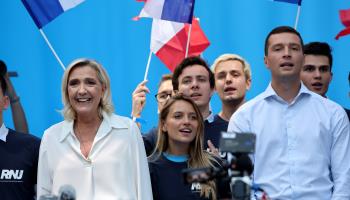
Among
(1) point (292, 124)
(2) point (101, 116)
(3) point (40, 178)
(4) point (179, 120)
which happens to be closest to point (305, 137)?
(1) point (292, 124)

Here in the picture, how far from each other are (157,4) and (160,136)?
1.73 metres

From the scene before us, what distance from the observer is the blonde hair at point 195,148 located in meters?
5.14

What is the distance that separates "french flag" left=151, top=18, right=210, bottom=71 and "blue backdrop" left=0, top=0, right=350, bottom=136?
30 cm

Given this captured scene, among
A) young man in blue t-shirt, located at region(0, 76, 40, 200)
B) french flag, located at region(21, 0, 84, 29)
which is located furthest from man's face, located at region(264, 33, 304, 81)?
french flag, located at region(21, 0, 84, 29)

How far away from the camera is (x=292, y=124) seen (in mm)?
5121

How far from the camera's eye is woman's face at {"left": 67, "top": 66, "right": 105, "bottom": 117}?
5086 millimetres

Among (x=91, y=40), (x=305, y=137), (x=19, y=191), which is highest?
(x=91, y=40)

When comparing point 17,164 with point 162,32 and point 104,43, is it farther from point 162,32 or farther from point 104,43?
point 104,43

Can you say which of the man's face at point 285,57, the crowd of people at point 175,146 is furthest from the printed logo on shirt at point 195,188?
the man's face at point 285,57

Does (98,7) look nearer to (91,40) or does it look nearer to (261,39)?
(91,40)

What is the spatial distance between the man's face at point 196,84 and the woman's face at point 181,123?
17.2 inches

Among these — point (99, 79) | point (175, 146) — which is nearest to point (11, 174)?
point (99, 79)

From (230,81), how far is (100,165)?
1644 mm

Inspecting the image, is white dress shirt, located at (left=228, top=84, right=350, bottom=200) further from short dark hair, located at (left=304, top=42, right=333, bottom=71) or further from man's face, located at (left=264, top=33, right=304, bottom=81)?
short dark hair, located at (left=304, top=42, right=333, bottom=71)
